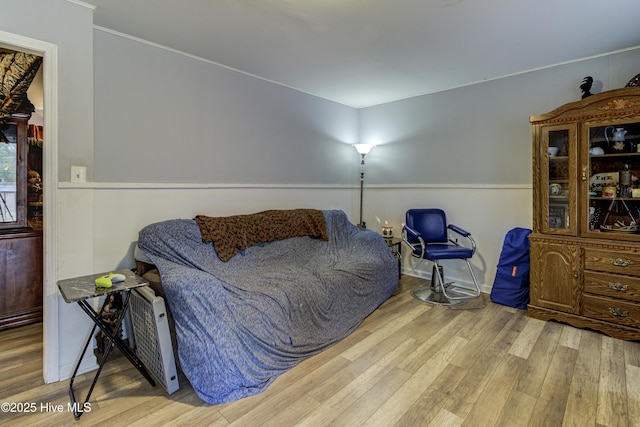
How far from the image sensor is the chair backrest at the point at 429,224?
137 inches

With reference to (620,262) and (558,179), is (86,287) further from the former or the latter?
(620,262)

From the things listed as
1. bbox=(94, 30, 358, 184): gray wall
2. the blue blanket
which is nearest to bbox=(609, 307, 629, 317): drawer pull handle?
the blue blanket

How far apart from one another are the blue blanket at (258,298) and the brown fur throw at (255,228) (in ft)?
0.21

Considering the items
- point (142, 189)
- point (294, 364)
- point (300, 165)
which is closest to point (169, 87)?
point (142, 189)

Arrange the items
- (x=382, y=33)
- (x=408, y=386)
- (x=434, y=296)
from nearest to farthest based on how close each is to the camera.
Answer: (x=408, y=386) < (x=382, y=33) < (x=434, y=296)

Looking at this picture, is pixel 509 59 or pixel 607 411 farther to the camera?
pixel 509 59

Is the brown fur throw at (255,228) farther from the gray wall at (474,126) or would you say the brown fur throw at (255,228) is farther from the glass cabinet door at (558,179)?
the glass cabinet door at (558,179)

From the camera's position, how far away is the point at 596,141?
2.55 metres

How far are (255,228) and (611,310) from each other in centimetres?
286

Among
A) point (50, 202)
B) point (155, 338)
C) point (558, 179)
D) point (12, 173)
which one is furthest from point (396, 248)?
point (12, 173)

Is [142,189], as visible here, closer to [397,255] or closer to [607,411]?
[397,255]

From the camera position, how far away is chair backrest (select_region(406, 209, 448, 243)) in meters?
3.48

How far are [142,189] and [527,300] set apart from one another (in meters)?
3.50

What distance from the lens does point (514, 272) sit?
304 centimetres
